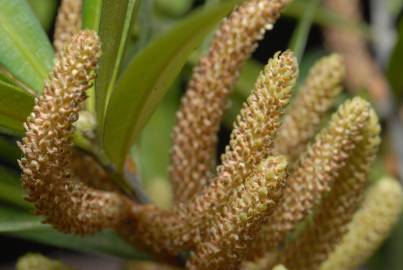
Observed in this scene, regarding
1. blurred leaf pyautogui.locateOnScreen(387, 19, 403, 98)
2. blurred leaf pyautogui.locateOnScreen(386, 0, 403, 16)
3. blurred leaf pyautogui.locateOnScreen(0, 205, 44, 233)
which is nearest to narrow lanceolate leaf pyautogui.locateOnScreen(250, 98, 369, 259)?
blurred leaf pyautogui.locateOnScreen(0, 205, 44, 233)

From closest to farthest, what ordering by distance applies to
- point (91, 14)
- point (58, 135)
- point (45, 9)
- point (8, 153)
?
1. point (58, 135)
2. point (91, 14)
3. point (8, 153)
4. point (45, 9)

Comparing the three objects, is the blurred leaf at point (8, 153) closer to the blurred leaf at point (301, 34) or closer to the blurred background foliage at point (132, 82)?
the blurred background foliage at point (132, 82)

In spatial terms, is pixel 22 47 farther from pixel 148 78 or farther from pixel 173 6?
pixel 173 6

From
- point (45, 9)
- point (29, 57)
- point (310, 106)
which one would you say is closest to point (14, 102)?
point (29, 57)

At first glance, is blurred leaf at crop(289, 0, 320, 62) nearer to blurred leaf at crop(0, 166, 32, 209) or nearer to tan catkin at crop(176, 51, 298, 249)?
tan catkin at crop(176, 51, 298, 249)

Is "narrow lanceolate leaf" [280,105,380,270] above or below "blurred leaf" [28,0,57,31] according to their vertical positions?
below

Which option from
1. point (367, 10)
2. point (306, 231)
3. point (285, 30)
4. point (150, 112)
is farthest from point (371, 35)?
point (150, 112)

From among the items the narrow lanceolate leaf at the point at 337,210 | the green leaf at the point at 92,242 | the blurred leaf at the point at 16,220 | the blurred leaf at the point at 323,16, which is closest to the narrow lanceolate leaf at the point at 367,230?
the narrow lanceolate leaf at the point at 337,210
